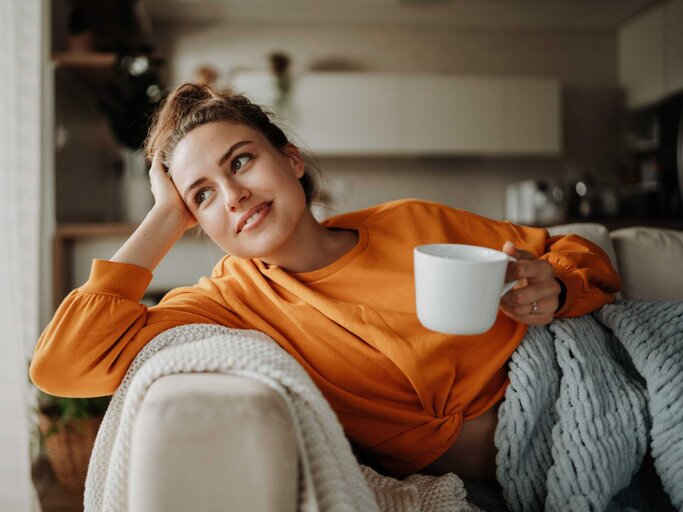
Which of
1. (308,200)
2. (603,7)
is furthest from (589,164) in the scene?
(308,200)

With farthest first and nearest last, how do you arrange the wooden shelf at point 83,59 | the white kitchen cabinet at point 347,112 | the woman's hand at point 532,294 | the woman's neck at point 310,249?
the white kitchen cabinet at point 347,112 < the wooden shelf at point 83,59 < the woman's neck at point 310,249 < the woman's hand at point 532,294

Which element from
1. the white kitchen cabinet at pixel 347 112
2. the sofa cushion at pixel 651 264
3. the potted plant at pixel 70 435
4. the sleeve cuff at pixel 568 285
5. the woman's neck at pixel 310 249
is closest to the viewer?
the sleeve cuff at pixel 568 285

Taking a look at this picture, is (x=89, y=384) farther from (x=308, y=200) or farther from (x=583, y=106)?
(x=583, y=106)

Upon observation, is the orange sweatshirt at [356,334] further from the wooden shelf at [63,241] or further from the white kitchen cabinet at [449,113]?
the white kitchen cabinet at [449,113]

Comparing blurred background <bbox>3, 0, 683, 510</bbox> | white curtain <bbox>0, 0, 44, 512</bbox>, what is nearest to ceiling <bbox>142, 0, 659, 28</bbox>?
blurred background <bbox>3, 0, 683, 510</bbox>

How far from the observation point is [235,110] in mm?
1095

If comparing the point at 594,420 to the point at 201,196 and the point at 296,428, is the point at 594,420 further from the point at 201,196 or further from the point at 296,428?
the point at 201,196

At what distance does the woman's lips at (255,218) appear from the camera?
100cm

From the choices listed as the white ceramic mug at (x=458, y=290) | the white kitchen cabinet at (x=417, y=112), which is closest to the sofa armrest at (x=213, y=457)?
the white ceramic mug at (x=458, y=290)

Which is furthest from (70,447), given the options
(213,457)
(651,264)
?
(651,264)

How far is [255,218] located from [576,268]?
2.06 feet

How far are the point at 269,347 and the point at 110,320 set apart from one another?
0.30m

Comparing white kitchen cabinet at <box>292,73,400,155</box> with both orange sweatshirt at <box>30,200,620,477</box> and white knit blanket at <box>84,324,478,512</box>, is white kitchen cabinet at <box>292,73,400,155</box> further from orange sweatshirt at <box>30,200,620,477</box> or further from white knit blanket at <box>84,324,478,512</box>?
white knit blanket at <box>84,324,478,512</box>

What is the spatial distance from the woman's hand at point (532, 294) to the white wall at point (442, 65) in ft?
10.2
